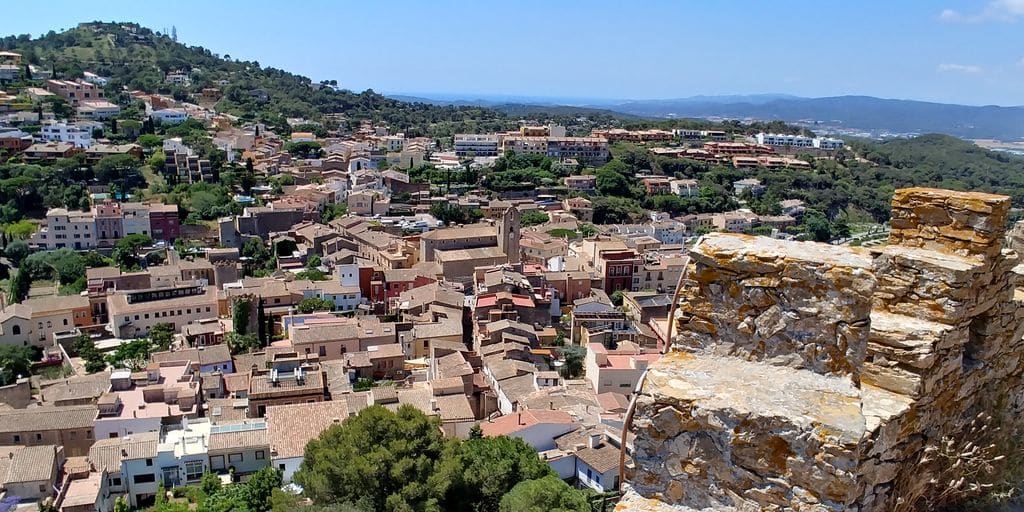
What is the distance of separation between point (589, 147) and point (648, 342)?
4164 centimetres

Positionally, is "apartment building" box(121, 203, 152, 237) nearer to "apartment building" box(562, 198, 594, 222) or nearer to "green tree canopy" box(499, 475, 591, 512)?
"apartment building" box(562, 198, 594, 222)

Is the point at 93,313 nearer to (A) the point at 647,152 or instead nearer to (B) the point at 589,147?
(B) the point at 589,147

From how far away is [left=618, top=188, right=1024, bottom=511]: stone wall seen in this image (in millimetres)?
2834

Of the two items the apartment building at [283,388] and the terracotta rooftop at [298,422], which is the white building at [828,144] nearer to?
the apartment building at [283,388]

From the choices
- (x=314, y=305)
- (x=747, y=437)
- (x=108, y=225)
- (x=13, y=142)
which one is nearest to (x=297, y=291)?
(x=314, y=305)

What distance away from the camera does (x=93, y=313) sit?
86.9 feet

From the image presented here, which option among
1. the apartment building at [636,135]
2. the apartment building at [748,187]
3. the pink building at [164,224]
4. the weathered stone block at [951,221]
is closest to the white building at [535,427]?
the weathered stone block at [951,221]

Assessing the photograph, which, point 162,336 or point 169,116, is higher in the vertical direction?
point 169,116

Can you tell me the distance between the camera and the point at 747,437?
2898mm

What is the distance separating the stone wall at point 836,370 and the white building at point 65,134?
54.5 m

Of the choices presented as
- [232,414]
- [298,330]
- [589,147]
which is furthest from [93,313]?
[589,147]

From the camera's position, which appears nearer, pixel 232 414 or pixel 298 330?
pixel 232 414

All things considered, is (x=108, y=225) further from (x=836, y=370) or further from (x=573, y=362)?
(x=836, y=370)

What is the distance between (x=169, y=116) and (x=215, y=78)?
2687 centimetres
